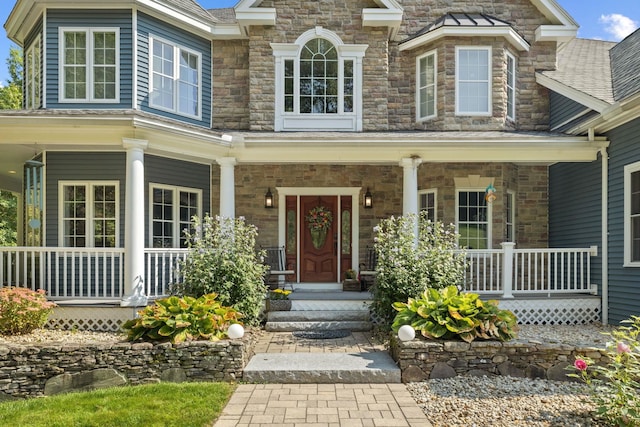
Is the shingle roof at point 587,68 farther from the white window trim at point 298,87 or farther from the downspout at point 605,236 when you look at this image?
the white window trim at point 298,87

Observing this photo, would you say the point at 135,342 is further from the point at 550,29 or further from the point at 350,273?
the point at 550,29

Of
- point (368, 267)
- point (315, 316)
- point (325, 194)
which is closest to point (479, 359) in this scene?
point (315, 316)

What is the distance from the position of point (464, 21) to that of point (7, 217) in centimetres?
2208

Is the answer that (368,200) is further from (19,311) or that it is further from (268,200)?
(19,311)

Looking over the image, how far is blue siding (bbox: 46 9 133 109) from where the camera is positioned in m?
9.71

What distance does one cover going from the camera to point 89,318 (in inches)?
315

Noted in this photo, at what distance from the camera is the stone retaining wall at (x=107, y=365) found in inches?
228

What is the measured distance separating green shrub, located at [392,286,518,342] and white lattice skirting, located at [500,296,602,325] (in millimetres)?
2796

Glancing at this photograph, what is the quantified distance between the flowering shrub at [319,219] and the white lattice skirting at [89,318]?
4.52m

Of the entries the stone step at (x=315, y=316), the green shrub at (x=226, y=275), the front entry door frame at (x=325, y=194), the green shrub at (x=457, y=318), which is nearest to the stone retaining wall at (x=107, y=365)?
the green shrub at (x=226, y=275)

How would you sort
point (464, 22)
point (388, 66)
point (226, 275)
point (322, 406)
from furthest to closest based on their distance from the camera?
point (388, 66), point (464, 22), point (226, 275), point (322, 406)

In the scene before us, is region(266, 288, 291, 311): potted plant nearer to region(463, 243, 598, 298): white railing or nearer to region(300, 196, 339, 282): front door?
region(300, 196, 339, 282): front door

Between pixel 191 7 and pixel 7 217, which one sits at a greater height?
pixel 191 7

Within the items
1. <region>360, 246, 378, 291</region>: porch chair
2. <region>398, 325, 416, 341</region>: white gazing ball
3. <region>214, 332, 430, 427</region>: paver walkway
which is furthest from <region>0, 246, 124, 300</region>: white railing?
<region>360, 246, 378, 291</region>: porch chair
